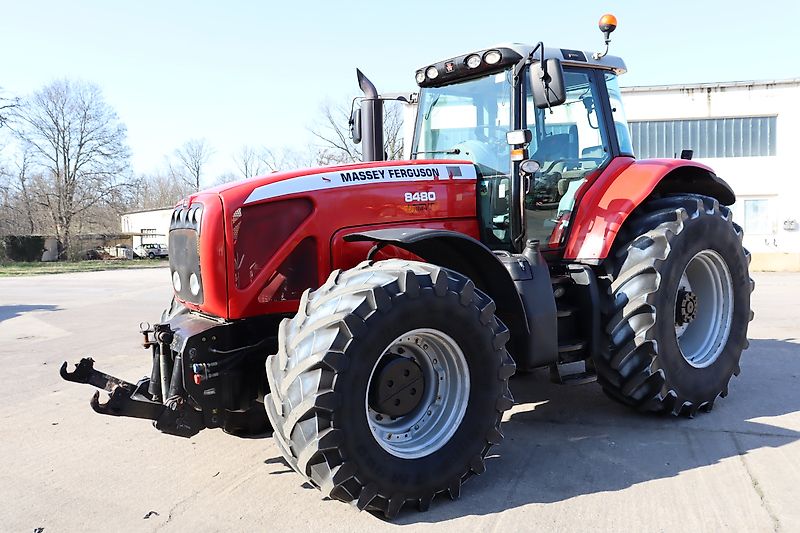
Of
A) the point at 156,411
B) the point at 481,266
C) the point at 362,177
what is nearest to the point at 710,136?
the point at 481,266

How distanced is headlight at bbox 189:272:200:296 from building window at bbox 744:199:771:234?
2413 cm

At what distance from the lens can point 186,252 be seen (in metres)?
3.96

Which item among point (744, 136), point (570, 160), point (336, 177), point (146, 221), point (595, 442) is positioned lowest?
point (595, 442)

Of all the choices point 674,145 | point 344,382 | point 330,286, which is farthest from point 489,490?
point 674,145

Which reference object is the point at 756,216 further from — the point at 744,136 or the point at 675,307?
the point at 675,307

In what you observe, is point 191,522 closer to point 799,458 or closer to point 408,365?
point 408,365

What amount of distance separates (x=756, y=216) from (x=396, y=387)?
24.3 m

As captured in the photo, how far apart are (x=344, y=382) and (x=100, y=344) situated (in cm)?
660

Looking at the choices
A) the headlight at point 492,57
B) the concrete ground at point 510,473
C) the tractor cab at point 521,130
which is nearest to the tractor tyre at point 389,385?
Answer: the concrete ground at point 510,473

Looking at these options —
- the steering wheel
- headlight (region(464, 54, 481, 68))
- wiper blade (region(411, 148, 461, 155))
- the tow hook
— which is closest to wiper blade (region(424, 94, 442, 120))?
wiper blade (region(411, 148, 461, 155))

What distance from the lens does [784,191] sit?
2330 cm

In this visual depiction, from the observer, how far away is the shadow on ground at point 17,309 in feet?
39.0

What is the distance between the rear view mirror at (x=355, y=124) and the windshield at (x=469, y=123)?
1.92 ft

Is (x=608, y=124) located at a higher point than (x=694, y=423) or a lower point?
higher
